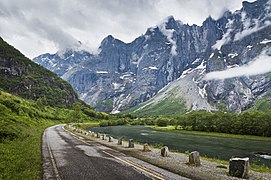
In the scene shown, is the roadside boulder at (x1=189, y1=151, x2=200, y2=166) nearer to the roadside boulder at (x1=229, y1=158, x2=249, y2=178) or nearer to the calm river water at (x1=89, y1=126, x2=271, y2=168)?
the roadside boulder at (x1=229, y1=158, x2=249, y2=178)

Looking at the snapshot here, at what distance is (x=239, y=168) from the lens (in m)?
19.3

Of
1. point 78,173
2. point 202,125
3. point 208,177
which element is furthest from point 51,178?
point 202,125

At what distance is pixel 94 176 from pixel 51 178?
9.09ft

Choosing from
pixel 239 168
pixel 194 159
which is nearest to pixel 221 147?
pixel 194 159

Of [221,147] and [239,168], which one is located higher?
[239,168]

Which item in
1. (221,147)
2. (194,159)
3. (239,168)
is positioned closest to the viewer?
(239,168)

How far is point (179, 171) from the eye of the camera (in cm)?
1975

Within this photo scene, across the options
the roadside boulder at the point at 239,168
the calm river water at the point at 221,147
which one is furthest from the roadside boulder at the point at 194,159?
the calm river water at the point at 221,147

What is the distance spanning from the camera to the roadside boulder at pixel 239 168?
18.9 m

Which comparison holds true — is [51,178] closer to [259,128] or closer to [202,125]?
[259,128]

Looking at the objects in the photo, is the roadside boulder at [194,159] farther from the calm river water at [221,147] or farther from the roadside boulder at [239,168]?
the calm river water at [221,147]

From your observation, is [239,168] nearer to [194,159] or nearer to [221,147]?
[194,159]

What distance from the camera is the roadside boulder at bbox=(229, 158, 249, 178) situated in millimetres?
18906

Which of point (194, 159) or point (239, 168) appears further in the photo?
point (194, 159)
